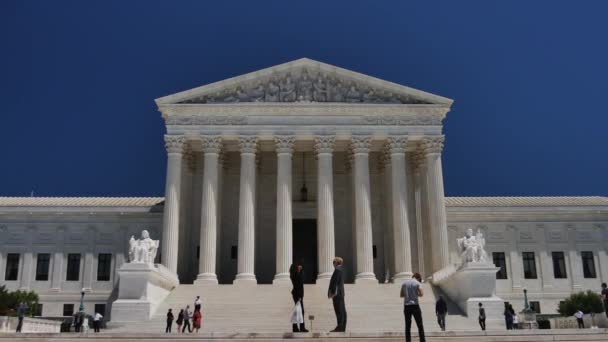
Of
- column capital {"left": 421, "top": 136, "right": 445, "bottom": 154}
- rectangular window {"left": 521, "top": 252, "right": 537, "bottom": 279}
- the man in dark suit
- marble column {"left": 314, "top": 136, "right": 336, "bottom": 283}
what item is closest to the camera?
the man in dark suit

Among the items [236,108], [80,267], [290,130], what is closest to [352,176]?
[290,130]

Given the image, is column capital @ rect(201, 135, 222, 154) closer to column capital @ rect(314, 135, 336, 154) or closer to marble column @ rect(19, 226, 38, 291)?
column capital @ rect(314, 135, 336, 154)

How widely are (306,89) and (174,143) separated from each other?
1078cm

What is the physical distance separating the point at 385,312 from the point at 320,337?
18118mm

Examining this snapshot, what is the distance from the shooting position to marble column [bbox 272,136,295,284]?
44.2m

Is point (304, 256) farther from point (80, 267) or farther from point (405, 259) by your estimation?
point (80, 267)

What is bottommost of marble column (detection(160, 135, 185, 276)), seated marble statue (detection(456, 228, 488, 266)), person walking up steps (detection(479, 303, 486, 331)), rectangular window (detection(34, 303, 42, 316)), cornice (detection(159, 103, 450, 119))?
person walking up steps (detection(479, 303, 486, 331))

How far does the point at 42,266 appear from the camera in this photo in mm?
53281

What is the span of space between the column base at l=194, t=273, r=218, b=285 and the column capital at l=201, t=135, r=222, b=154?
9106mm

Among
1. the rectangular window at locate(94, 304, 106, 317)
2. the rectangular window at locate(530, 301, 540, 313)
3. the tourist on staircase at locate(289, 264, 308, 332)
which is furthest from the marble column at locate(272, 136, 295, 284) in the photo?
the tourist on staircase at locate(289, 264, 308, 332)

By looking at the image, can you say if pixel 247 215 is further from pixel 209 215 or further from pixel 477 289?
pixel 477 289

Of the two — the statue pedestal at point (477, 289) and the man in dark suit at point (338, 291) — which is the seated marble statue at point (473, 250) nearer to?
the statue pedestal at point (477, 289)

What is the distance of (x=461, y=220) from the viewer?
54469mm

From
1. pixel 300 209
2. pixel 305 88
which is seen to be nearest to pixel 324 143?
pixel 305 88
